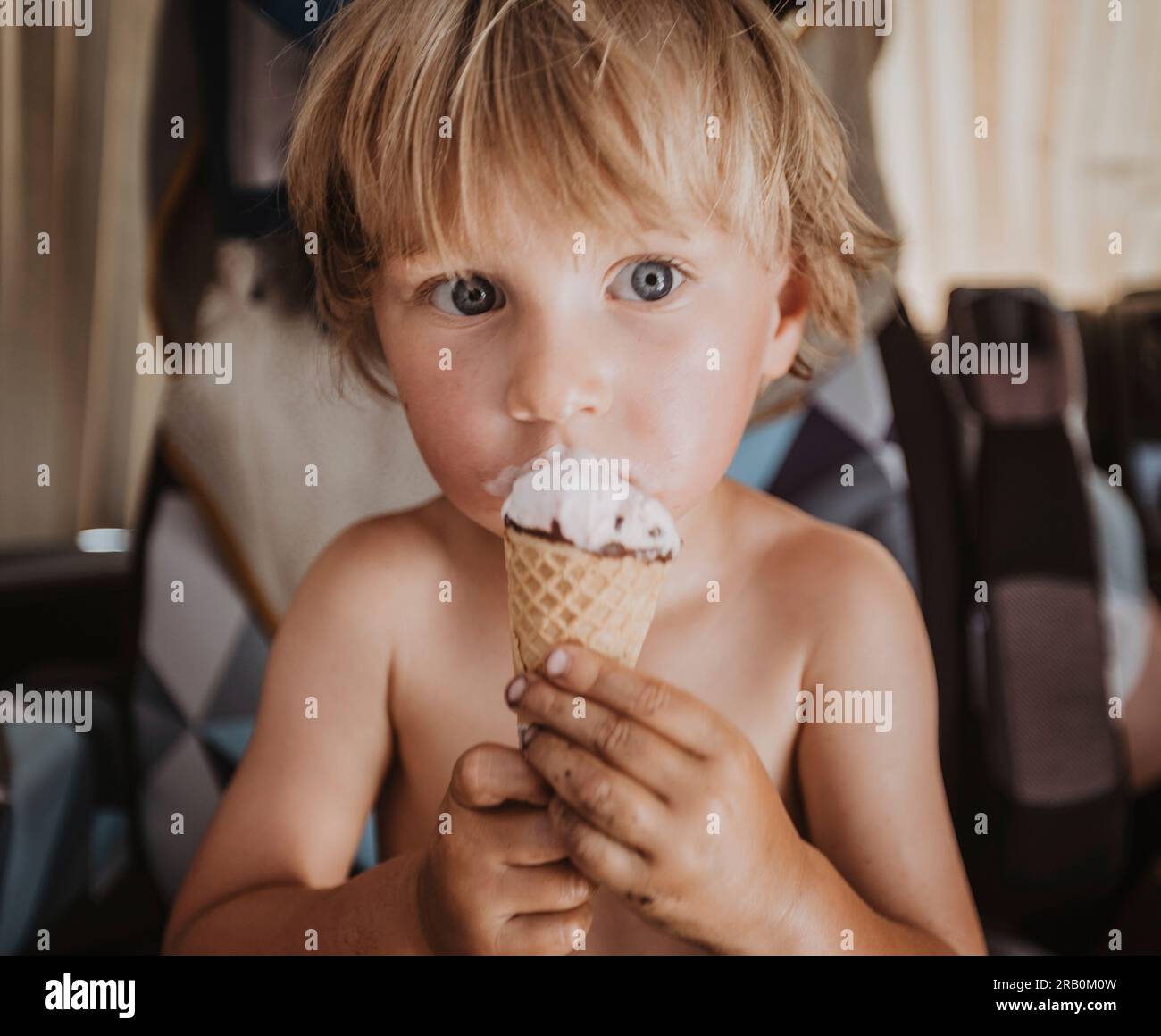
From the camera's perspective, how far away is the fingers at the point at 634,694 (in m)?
0.41

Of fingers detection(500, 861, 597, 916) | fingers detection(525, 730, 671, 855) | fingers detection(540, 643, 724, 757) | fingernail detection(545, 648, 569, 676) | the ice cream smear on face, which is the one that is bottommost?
fingers detection(500, 861, 597, 916)

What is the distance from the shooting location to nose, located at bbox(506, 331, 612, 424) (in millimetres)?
434

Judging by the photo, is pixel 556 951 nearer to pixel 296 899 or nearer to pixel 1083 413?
pixel 296 899

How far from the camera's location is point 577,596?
410 millimetres

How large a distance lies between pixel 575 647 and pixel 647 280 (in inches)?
6.4

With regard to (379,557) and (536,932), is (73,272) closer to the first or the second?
(379,557)

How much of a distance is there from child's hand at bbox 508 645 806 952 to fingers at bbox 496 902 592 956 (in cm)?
3

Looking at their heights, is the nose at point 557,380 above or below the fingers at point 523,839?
above

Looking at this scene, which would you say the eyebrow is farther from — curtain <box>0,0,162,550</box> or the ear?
curtain <box>0,0,162,550</box>

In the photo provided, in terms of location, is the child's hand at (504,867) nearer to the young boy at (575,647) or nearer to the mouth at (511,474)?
the young boy at (575,647)

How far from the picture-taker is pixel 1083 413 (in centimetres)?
57

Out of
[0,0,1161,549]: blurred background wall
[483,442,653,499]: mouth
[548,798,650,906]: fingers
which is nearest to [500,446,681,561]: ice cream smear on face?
[483,442,653,499]: mouth

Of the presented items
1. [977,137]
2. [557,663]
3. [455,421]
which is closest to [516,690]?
[557,663]

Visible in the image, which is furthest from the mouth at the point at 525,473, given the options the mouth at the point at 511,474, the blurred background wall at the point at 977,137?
the blurred background wall at the point at 977,137
